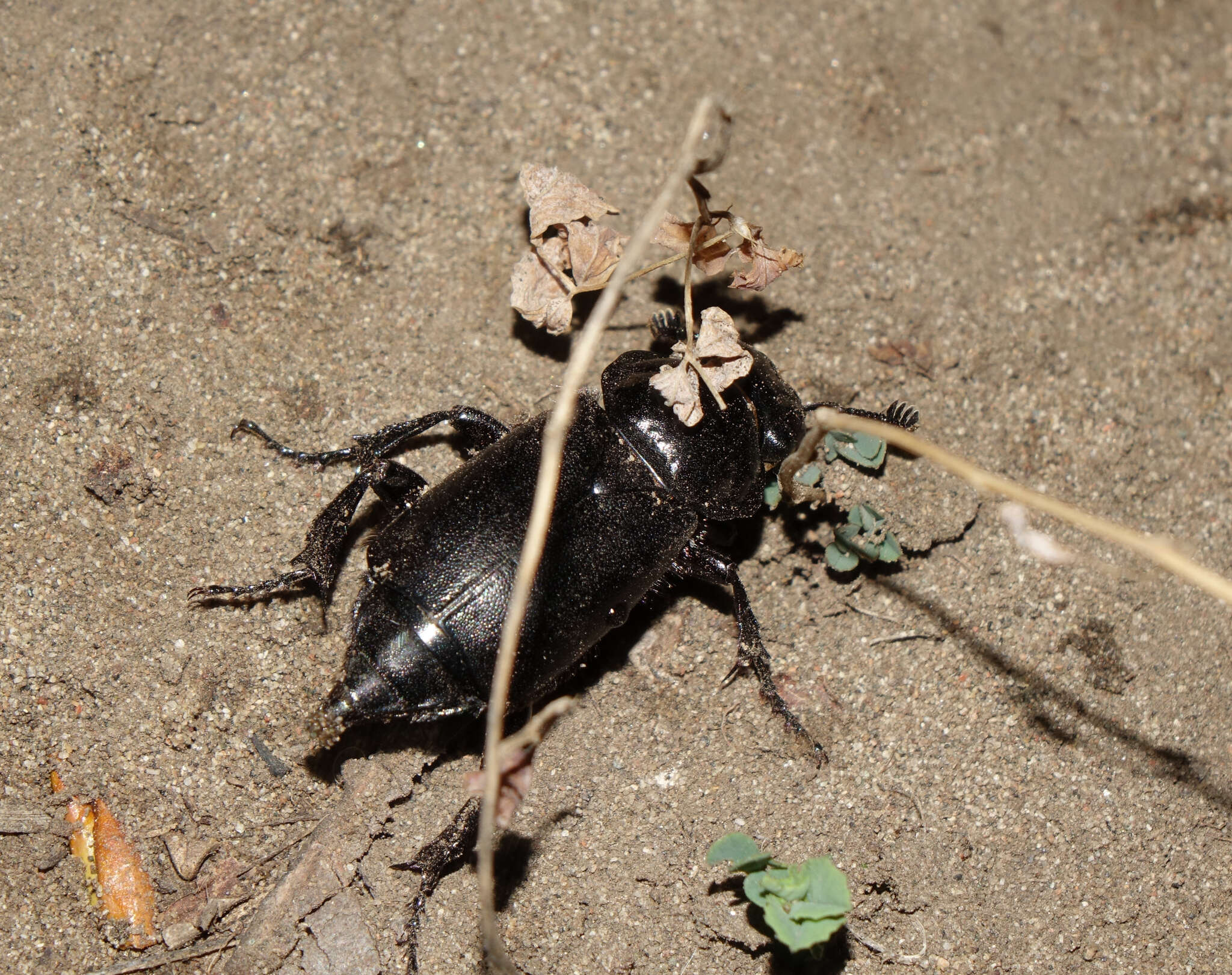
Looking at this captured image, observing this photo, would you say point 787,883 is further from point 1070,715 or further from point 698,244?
point 698,244

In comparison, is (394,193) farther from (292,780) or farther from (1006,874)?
(1006,874)

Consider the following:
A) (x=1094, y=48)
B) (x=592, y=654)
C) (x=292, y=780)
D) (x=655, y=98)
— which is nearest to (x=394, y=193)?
(x=655, y=98)

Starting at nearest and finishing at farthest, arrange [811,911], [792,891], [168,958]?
1. [811,911]
2. [792,891]
3. [168,958]

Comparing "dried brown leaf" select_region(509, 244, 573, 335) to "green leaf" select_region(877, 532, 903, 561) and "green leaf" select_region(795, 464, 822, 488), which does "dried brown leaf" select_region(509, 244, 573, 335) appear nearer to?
"green leaf" select_region(795, 464, 822, 488)

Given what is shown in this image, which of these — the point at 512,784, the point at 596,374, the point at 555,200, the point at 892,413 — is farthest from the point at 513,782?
the point at 555,200

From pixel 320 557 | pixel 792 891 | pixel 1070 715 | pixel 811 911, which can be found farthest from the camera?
pixel 1070 715

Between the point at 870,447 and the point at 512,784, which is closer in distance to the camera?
the point at 512,784

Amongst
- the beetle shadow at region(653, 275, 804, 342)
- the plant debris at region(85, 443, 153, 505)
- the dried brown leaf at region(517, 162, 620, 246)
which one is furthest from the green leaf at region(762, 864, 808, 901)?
the plant debris at region(85, 443, 153, 505)
